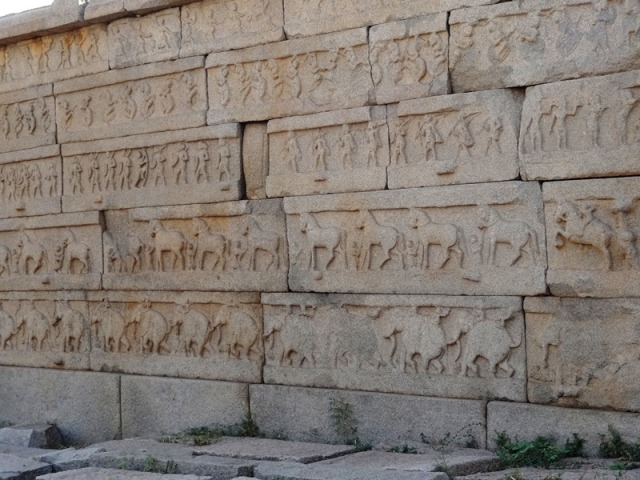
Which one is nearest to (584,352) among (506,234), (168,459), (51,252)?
(506,234)

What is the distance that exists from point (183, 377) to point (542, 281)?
3454mm

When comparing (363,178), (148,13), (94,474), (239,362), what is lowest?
(94,474)

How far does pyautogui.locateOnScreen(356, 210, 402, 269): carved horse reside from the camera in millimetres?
7566

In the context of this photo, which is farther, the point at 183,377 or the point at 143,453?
the point at 183,377

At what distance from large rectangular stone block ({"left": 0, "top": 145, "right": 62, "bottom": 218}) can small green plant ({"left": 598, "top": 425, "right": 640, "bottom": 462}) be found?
5.65 meters

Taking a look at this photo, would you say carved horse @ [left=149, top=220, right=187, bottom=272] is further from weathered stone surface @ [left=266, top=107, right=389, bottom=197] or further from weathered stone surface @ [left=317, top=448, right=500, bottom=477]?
weathered stone surface @ [left=317, top=448, right=500, bottom=477]

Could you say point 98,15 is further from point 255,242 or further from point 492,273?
point 492,273

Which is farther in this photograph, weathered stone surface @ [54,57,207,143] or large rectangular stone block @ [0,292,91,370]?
large rectangular stone block @ [0,292,91,370]

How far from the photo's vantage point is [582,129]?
6.72 m

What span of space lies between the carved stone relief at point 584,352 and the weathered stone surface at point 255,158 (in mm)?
2532

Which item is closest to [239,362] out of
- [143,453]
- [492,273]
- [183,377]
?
[183,377]

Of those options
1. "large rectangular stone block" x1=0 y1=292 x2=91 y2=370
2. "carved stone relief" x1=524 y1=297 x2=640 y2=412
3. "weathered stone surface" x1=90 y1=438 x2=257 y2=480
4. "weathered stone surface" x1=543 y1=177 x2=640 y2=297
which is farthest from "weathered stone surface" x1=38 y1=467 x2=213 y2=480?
"large rectangular stone block" x1=0 y1=292 x2=91 y2=370

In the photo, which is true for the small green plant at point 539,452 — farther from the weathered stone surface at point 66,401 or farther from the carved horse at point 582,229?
the weathered stone surface at point 66,401

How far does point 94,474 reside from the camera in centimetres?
682
